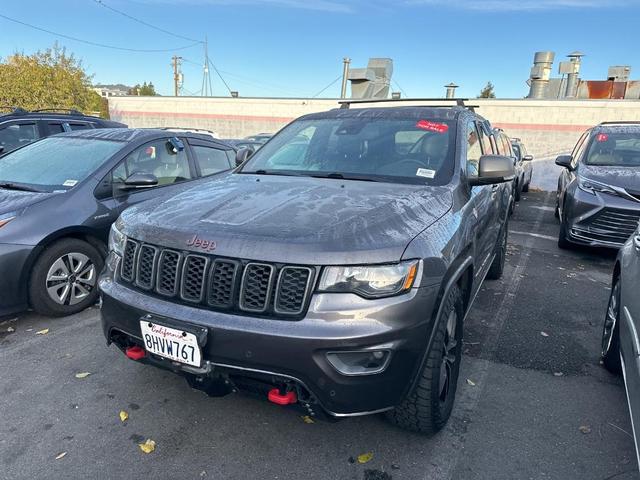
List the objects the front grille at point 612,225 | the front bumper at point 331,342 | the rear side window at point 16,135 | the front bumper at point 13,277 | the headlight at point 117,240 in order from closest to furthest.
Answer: the front bumper at point 331,342 < the headlight at point 117,240 < the front bumper at point 13,277 < the front grille at point 612,225 < the rear side window at point 16,135

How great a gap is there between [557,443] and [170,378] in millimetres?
2402

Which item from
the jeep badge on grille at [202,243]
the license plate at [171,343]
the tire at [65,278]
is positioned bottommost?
the tire at [65,278]

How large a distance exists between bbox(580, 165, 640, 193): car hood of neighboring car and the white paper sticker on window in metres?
4.10

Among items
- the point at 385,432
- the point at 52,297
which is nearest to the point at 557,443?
the point at 385,432

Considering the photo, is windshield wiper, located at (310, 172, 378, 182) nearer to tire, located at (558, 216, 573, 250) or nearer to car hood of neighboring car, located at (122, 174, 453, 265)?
car hood of neighboring car, located at (122, 174, 453, 265)

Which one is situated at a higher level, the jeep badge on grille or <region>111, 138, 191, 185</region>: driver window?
<region>111, 138, 191, 185</region>: driver window

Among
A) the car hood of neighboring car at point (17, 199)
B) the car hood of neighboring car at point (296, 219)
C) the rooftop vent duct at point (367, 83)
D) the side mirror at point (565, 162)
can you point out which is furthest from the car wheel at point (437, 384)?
the rooftop vent duct at point (367, 83)

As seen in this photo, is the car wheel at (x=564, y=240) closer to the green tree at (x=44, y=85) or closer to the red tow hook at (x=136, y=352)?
the red tow hook at (x=136, y=352)

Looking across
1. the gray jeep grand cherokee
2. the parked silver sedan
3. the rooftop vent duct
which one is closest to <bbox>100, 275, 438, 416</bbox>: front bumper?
the gray jeep grand cherokee

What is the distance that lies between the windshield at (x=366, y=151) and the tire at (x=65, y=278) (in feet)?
5.65

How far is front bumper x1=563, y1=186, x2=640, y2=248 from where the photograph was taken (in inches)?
220

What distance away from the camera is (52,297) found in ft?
12.5

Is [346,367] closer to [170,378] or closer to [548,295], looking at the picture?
[170,378]

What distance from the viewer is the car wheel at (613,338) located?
312 cm
